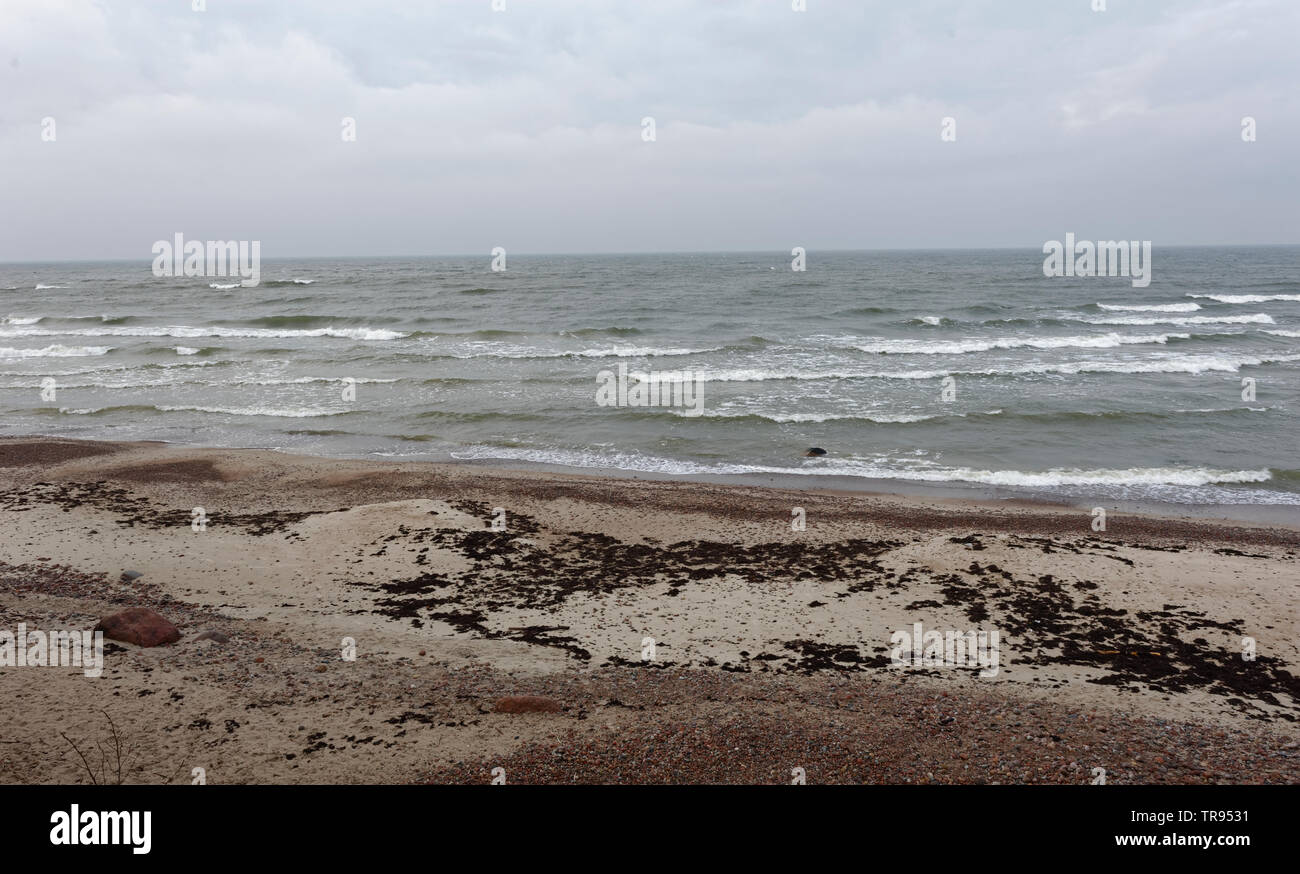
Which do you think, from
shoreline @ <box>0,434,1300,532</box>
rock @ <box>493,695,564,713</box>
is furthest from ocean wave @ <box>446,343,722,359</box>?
rock @ <box>493,695,564,713</box>

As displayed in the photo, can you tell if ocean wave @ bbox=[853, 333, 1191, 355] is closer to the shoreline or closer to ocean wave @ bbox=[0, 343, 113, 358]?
the shoreline

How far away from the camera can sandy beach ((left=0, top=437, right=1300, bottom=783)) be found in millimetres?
5648

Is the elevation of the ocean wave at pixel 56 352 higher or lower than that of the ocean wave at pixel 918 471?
higher

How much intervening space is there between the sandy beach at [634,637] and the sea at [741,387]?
12.1 feet

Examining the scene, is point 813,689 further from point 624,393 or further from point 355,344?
point 355,344

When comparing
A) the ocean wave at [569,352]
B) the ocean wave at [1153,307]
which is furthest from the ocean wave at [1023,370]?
the ocean wave at [1153,307]

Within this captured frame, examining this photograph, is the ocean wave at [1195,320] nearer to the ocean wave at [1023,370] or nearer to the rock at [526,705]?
the ocean wave at [1023,370]

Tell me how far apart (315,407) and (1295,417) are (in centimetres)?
2883

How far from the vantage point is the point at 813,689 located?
6.99 metres

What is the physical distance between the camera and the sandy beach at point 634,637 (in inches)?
222

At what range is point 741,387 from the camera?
25672 mm
